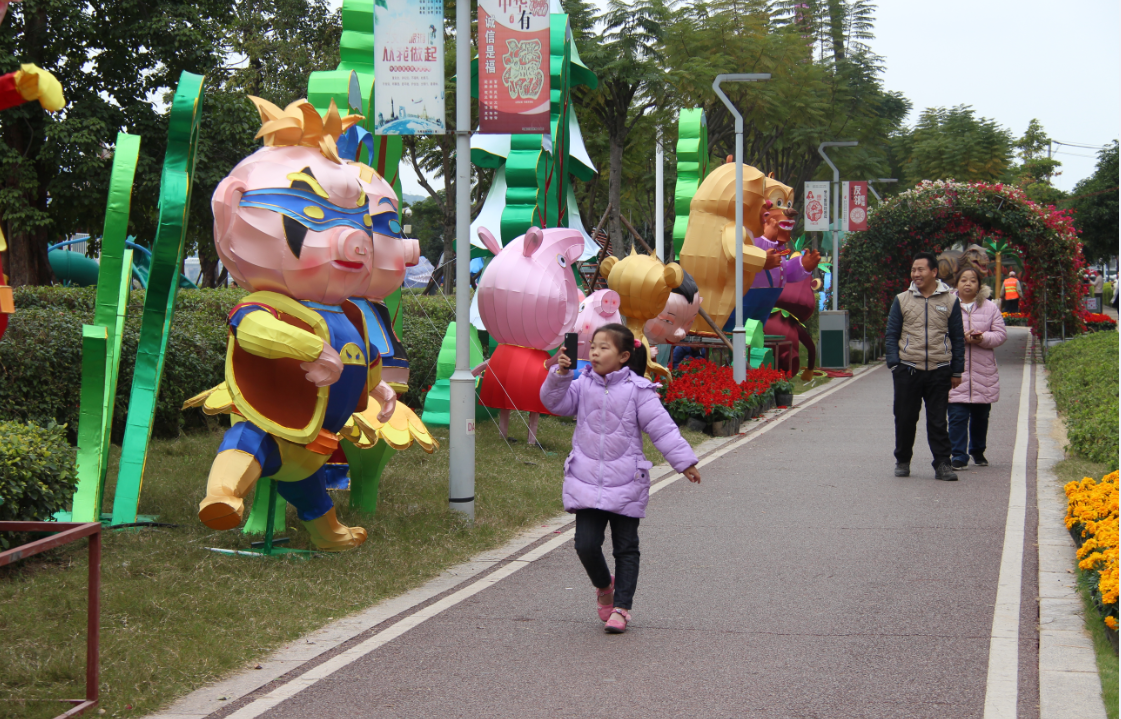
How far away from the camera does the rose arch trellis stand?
25.0 m

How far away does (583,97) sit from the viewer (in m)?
25.5

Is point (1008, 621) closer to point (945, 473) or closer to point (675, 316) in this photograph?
point (945, 473)

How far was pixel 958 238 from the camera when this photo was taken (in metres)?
27.4

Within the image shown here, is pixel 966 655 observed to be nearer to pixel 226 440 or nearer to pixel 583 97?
pixel 226 440

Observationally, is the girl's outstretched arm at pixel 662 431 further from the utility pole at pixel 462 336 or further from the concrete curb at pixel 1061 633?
the utility pole at pixel 462 336

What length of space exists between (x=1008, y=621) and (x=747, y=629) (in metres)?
1.38

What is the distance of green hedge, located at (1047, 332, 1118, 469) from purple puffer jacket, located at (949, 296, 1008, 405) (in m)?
0.97

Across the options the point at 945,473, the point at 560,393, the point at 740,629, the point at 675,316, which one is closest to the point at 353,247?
the point at 560,393

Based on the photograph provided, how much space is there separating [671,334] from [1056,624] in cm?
941

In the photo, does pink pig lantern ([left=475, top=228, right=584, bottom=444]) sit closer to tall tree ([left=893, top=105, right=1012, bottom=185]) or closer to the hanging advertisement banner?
the hanging advertisement banner

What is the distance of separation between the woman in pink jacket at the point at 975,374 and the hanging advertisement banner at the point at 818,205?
16565 mm

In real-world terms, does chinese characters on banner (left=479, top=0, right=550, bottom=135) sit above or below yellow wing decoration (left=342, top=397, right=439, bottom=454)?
above

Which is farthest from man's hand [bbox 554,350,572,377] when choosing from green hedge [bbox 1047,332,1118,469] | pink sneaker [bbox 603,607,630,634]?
green hedge [bbox 1047,332,1118,469]

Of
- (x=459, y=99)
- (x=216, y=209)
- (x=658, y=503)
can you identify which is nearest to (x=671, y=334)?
(x=658, y=503)
